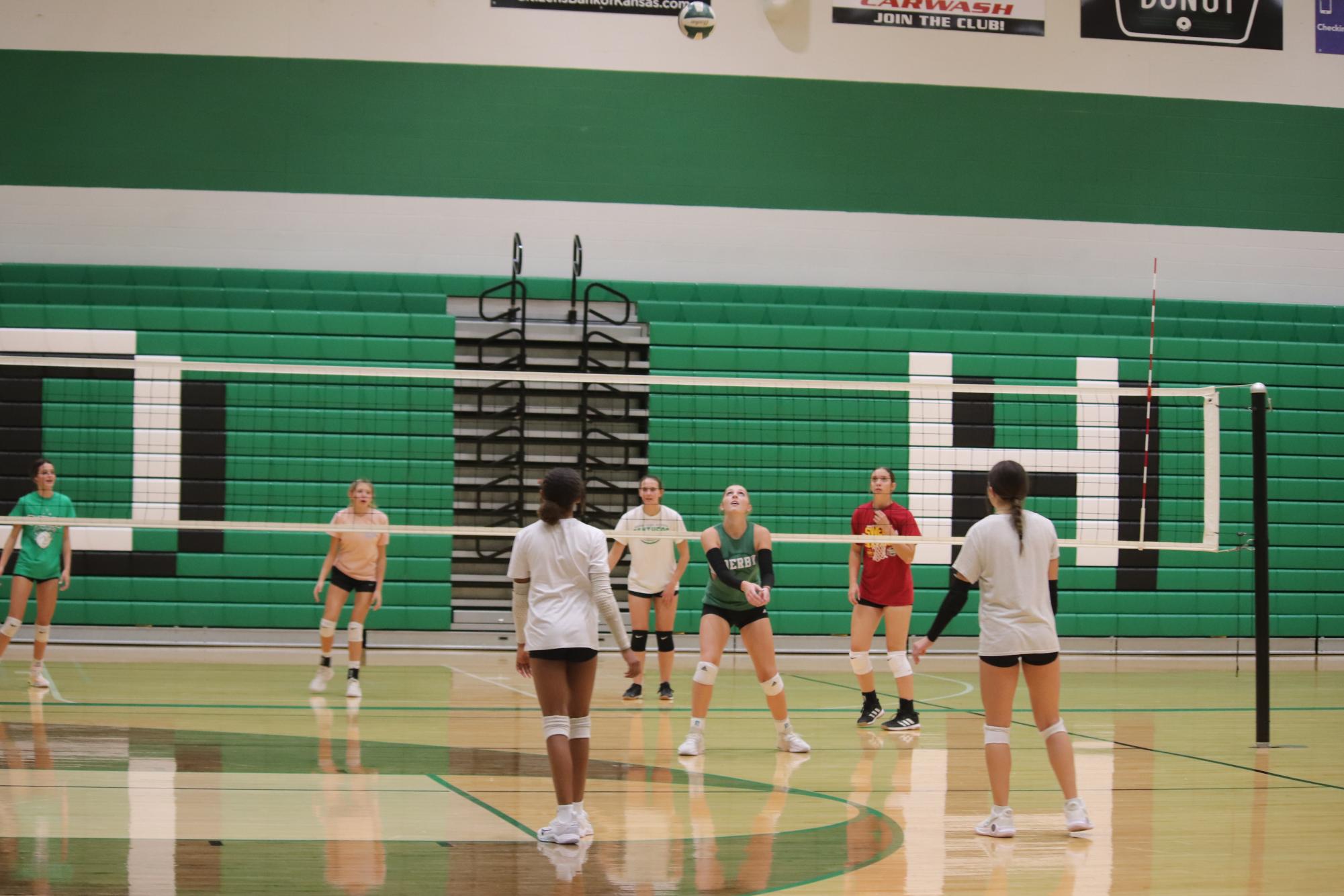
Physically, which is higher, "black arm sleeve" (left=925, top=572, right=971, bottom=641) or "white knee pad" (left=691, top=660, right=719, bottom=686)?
"black arm sleeve" (left=925, top=572, right=971, bottom=641)

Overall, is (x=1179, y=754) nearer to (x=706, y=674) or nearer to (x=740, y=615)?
(x=740, y=615)

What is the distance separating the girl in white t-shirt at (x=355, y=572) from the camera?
Answer: 426 inches

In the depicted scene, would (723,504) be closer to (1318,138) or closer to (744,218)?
(744,218)

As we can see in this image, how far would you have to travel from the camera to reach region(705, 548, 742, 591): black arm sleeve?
7898mm

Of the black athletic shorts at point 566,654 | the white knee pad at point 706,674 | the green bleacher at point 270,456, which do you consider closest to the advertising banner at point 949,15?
the green bleacher at point 270,456

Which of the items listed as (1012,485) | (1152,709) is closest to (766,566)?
(1012,485)

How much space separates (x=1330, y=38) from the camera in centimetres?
1711

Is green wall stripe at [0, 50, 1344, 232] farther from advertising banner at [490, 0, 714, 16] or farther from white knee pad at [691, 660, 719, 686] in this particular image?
white knee pad at [691, 660, 719, 686]

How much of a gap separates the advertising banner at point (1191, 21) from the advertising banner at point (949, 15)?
0.76 meters

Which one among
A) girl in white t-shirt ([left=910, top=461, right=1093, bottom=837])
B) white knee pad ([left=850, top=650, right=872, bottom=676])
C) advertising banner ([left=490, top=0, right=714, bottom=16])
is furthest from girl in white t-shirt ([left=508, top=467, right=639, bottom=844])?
advertising banner ([left=490, top=0, right=714, bottom=16])

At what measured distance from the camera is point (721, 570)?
7.94m

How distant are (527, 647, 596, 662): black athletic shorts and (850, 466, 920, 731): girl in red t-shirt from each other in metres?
3.86

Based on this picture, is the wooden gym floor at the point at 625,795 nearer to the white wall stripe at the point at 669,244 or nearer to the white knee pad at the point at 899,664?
the white knee pad at the point at 899,664

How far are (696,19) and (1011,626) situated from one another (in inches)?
303
